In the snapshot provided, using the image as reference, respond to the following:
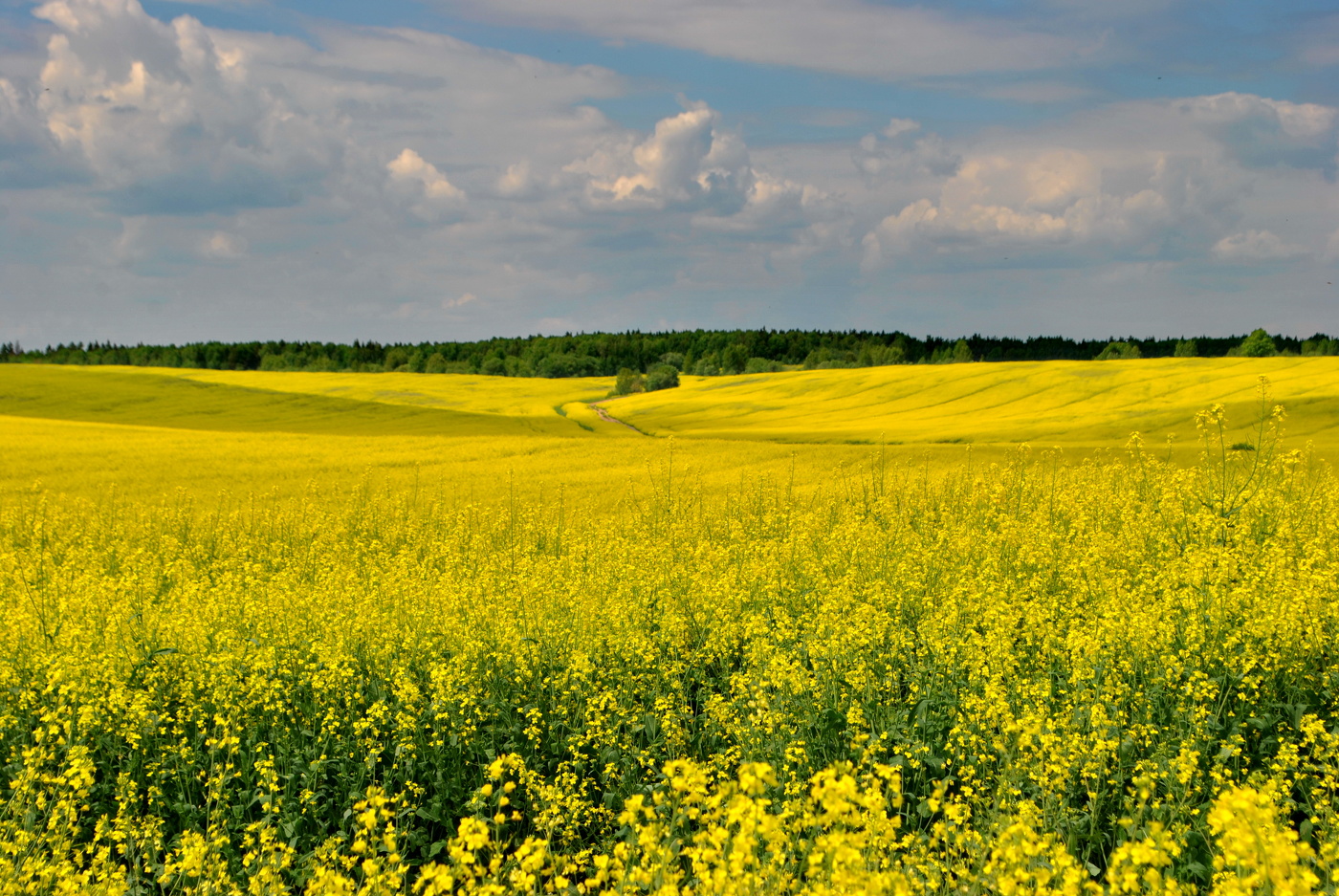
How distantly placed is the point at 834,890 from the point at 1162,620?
6.14 m

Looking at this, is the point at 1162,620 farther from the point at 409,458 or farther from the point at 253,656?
the point at 409,458

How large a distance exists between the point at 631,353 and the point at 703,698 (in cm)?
14417

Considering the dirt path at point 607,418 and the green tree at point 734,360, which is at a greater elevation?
the green tree at point 734,360

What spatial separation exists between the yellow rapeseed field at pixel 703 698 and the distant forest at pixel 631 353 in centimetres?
11522

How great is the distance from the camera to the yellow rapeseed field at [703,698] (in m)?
4.86

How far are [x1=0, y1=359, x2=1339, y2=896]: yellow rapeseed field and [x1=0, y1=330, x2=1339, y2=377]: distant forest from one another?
378 feet

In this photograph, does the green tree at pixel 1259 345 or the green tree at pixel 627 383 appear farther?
the green tree at pixel 627 383

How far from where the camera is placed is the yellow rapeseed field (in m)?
A: 4.86

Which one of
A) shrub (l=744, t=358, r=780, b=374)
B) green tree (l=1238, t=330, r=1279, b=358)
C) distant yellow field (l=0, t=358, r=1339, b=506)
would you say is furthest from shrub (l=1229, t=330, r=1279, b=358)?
shrub (l=744, t=358, r=780, b=374)

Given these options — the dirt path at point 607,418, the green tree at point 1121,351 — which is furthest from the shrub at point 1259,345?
the dirt path at point 607,418

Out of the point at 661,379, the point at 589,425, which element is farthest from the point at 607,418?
the point at 661,379

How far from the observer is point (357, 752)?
796cm

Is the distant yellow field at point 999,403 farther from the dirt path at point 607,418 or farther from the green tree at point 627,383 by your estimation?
the green tree at point 627,383

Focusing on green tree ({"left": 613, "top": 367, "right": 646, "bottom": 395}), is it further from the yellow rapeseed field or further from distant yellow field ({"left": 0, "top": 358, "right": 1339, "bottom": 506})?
the yellow rapeseed field
